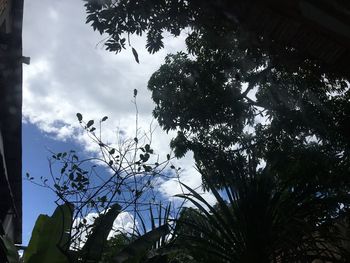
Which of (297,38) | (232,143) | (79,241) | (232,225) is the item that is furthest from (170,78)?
(297,38)

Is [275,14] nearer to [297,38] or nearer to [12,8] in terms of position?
A: [297,38]

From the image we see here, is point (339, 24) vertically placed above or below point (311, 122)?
below

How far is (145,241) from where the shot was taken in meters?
3.55

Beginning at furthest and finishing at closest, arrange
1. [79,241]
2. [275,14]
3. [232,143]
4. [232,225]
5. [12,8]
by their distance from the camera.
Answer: [232,143]
[12,8]
[79,241]
[232,225]
[275,14]

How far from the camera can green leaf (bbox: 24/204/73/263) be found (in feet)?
11.0

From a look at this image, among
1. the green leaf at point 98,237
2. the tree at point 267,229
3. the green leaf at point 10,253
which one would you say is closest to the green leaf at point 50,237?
the green leaf at point 10,253

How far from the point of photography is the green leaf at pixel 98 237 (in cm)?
347

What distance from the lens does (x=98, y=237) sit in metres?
3.58

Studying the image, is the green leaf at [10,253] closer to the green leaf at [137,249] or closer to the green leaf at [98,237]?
the green leaf at [98,237]

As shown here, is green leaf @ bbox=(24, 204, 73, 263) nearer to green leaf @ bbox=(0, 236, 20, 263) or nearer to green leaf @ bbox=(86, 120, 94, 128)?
green leaf @ bbox=(0, 236, 20, 263)

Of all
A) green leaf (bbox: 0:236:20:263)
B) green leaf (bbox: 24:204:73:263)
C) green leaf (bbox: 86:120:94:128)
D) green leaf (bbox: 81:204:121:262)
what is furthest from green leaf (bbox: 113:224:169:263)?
green leaf (bbox: 86:120:94:128)

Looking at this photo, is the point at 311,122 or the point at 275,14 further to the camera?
the point at 311,122

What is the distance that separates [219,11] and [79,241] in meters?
3.03

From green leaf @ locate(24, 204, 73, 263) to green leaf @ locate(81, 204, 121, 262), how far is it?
0.63 feet
